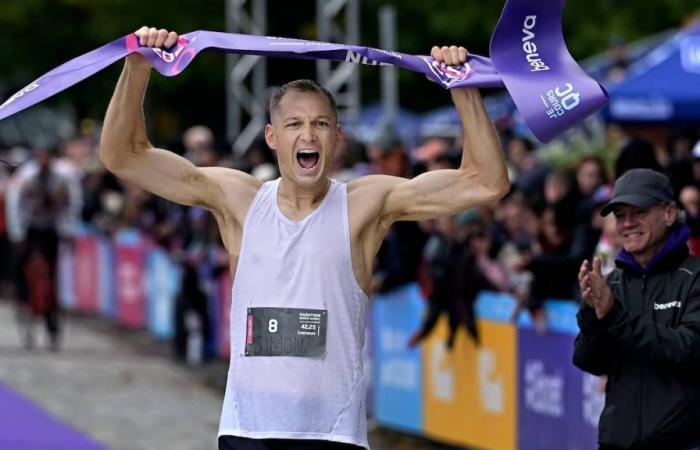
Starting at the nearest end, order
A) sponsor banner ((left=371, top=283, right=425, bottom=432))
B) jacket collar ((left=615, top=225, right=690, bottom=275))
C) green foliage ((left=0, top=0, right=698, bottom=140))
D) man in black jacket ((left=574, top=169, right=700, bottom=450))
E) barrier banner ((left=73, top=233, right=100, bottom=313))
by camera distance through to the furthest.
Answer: man in black jacket ((left=574, top=169, right=700, bottom=450))
jacket collar ((left=615, top=225, right=690, bottom=275))
sponsor banner ((left=371, top=283, right=425, bottom=432))
barrier banner ((left=73, top=233, right=100, bottom=313))
green foliage ((left=0, top=0, right=698, bottom=140))

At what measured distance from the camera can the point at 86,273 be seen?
830 inches

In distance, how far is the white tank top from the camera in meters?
5.39

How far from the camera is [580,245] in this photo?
976 centimetres

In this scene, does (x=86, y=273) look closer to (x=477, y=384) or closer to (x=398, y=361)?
(x=398, y=361)

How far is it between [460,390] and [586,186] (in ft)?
5.35

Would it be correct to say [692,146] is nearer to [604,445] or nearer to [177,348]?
[604,445]

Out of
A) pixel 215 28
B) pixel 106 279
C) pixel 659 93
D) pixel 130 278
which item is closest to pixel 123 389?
pixel 130 278

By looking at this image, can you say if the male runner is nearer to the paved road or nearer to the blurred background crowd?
the blurred background crowd

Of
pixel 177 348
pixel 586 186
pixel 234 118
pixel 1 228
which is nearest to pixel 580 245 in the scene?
pixel 586 186

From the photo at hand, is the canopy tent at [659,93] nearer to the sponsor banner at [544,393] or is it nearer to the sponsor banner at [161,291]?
the sponsor banner at [544,393]

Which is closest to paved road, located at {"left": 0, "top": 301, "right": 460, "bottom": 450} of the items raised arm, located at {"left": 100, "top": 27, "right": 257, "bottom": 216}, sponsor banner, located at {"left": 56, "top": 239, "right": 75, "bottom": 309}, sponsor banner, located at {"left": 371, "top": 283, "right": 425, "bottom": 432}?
sponsor banner, located at {"left": 371, "top": 283, "right": 425, "bottom": 432}

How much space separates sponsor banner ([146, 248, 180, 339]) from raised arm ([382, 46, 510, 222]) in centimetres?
1137

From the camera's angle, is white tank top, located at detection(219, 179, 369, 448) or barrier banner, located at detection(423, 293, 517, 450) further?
barrier banner, located at detection(423, 293, 517, 450)

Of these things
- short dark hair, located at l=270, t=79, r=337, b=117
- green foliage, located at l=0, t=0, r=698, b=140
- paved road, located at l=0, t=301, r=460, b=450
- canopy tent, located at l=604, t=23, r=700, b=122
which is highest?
green foliage, located at l=0, t=0, r=698, b=140
